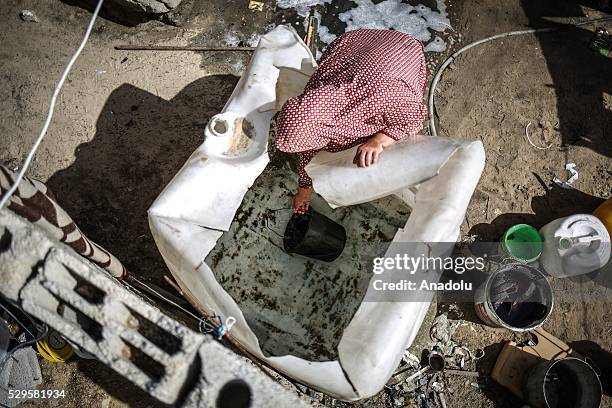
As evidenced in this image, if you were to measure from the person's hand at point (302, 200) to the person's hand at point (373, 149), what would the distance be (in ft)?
1.51

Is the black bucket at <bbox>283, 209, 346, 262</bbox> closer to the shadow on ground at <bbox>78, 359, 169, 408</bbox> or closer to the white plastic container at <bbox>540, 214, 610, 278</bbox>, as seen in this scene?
the shadow on ground at <bbox>78, 359, 169, 408</bbox>

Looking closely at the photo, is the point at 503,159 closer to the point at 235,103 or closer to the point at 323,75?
the point at 323,75

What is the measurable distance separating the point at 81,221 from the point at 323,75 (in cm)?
196

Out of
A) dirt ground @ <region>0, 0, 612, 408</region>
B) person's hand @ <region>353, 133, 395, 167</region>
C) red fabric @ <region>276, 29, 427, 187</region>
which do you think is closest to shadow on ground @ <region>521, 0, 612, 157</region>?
dirt ground @ <region>0, 0, 612, 408</region>

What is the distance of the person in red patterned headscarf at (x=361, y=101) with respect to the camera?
224 cm

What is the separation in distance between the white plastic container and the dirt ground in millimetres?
321

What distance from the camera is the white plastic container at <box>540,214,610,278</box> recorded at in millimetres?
2957

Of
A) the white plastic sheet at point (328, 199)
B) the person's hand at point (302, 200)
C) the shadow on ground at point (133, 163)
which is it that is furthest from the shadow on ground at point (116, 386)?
the person's hand at point (302, 200)

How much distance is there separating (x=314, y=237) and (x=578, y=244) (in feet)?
5.48

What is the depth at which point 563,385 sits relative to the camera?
2.93 metres

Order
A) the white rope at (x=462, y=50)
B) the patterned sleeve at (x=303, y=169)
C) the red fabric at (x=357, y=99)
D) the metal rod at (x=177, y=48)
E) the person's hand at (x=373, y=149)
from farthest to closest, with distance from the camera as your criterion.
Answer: the metal rod at (x=177, y=48) < the white rope at (x=462, y=50) < the patterned sleeve at (x=303, y=169) < the person's hand at (x=373, y=149) < the red fabric at (x=357, y=99)

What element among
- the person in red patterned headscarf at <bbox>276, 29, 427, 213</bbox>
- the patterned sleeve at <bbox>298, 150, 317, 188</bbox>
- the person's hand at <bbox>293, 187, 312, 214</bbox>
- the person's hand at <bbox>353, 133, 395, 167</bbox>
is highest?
the person in red patterned headscarf at <bbox>276, 29, 427, 213</bbox>

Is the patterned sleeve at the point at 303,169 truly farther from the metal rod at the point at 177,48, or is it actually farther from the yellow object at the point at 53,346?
the yellow object at the point at 53,346

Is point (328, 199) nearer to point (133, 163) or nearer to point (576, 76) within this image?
point (133, 163)
